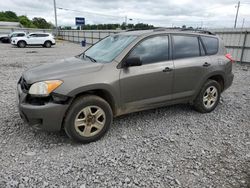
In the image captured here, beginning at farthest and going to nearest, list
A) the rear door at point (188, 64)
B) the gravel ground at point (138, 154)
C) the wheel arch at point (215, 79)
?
the wheel arch at point (215, 79)
the rear door at point (188, 64)
the gravel ground at point (138, 154)

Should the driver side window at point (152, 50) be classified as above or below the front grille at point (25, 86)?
above

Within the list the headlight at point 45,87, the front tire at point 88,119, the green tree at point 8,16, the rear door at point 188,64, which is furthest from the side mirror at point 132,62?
the green tree at point 8,16

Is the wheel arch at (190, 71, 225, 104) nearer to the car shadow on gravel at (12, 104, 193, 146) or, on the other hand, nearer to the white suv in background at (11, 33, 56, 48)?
the car shadow on gravel at (12, 104, 193, 146)

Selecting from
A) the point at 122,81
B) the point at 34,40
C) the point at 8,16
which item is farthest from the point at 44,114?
the point at 8,16

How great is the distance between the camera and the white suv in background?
815 inches

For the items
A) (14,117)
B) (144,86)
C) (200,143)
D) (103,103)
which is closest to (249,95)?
(200,143)

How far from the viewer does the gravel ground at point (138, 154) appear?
236 centimetres

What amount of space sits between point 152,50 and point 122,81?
2.70ft

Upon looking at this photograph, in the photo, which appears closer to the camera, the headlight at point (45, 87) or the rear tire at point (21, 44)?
the headlight at point (45, 87)

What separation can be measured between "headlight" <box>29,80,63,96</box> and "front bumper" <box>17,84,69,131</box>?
154 millimetres

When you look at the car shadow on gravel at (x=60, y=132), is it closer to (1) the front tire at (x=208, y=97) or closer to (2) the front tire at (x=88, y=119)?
(2) the front tire at (x=88, y=119)

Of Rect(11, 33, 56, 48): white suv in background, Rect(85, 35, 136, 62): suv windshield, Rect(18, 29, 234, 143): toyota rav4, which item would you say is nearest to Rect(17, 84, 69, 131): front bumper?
Rect(18, 29, 234, 143): toyota rav4

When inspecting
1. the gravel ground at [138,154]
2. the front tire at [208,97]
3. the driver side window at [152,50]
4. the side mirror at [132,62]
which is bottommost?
the gravel ground at [138,154]

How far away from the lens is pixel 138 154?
2.84 metres
